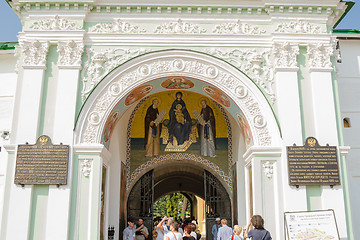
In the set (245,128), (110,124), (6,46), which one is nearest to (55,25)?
(110,124)

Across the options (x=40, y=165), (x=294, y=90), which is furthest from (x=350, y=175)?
(x=40, y=165)

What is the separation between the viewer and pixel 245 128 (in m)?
9.84

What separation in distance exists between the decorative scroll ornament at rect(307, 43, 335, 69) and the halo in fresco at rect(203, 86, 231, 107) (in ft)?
7.01

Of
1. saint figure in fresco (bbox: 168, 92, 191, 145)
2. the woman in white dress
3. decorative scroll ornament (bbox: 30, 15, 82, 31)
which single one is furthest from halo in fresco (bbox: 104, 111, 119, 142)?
the woman in white dress

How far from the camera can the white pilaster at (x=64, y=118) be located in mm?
8383

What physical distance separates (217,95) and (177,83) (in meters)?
1.05

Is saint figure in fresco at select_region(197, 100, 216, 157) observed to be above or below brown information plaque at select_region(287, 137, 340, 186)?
above

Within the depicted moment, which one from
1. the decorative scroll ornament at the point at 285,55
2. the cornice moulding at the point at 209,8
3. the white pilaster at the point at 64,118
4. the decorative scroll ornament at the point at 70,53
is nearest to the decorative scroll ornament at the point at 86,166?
the white pilaster at the point at 64,118

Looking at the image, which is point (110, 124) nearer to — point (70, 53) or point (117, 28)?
point (70, 53)

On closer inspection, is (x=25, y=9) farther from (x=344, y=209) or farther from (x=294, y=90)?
(x=344, y=209)

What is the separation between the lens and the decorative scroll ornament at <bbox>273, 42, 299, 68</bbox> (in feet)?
30.8

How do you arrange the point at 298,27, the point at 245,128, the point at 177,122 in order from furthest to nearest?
the point at 177,122
the point at 245,128
the point at 298,27

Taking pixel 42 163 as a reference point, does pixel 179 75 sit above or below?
above

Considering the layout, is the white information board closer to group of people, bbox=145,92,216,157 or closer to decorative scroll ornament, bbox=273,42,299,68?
decorative scroll ornament, bbox=273,42,299,68
